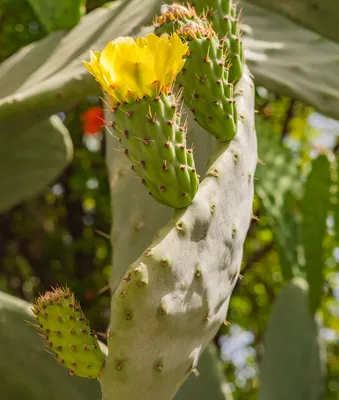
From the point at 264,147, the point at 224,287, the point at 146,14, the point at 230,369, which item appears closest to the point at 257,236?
the point at 230,369

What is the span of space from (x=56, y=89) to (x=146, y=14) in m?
0.28

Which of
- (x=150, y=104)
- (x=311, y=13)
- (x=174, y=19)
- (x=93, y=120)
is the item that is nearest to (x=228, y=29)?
(x=174, y=19)

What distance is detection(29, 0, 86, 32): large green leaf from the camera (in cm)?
172

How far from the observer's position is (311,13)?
67.0 inches

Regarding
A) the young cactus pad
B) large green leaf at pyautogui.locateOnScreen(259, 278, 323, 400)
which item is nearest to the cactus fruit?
the young cactus pad

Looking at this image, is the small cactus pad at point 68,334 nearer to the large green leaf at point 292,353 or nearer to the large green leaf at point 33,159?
the large green leaf at point 33,159

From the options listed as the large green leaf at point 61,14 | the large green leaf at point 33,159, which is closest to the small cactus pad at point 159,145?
the large green leaf at point 33,159

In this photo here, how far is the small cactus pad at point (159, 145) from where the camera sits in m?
0.86

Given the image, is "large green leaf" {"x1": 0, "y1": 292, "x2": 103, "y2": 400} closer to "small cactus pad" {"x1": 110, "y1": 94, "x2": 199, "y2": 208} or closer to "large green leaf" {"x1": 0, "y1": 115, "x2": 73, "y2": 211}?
"large green leaf" {"x1": 0, "y1": 115, "x2": 73, "y2": 211}

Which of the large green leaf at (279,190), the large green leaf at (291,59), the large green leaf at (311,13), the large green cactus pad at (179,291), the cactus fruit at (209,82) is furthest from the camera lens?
the large green leaf at (279,190)

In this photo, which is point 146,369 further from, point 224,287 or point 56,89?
point 56,89

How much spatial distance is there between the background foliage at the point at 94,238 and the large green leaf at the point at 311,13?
0.50m

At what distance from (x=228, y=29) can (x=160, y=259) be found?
52cm

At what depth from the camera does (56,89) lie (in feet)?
4.35
